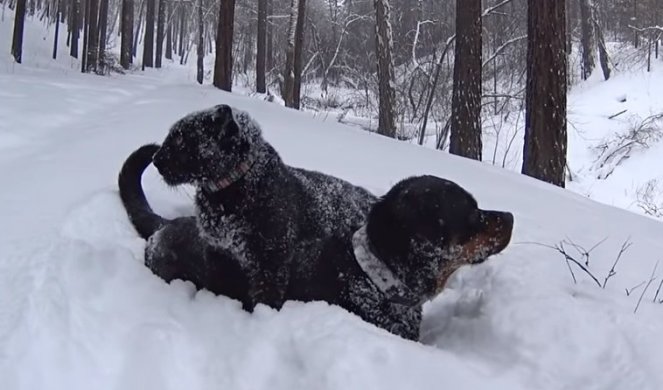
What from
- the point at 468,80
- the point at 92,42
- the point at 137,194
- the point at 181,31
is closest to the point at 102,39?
the point at 92,42

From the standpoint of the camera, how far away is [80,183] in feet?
13.1

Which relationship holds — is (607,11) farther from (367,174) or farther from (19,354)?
(19,354)

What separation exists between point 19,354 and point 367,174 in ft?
11.4

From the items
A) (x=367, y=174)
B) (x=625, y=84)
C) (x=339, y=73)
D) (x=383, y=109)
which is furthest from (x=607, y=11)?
(x=367, y=174)

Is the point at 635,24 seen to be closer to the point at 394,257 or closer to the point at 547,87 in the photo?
the point at 547,87

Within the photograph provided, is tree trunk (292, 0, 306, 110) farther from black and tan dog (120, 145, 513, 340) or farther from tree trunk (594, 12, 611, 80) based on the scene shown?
black and tan dog (120, 145, 513, 340)

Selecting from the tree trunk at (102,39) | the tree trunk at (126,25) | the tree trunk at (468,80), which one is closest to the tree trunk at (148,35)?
the tree trunk at (126,25)

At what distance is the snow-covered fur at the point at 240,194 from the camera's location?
3.01m

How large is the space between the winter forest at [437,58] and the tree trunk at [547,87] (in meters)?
0.01

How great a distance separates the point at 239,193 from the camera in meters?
3.05

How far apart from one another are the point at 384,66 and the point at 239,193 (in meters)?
12.2

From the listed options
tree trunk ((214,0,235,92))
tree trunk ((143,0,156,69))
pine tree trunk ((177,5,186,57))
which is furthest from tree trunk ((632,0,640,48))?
pine tree trunk ((177,5,186,57))

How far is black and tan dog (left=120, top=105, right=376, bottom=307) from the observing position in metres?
3.01

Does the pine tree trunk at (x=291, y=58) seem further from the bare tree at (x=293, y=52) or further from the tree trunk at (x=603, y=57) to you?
the tree trunk at (x=603, y=57)
